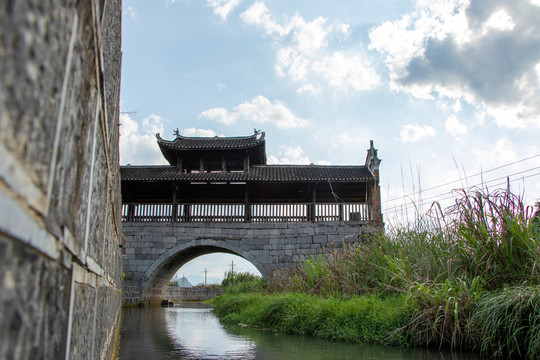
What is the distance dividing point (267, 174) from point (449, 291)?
12.7 meters

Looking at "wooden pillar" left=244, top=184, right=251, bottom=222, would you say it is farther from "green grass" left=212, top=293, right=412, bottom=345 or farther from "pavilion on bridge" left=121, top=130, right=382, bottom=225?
"green grass" left=212, top=293, right=412, bottom=345

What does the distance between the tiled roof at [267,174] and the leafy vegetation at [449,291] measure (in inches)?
369

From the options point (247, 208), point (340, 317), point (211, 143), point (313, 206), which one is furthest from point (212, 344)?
point (211, 143)

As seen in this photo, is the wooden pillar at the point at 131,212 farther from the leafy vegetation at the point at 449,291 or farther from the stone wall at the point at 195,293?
the stone wall at the point at 195,293

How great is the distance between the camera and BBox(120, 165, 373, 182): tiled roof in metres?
17.1

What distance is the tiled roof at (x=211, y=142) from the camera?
61.5 feet

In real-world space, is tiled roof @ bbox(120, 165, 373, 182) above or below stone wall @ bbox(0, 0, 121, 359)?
above

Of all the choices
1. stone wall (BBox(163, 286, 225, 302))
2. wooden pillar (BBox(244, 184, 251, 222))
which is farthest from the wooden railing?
stone wall (BBox(163, 286, 225, 302))

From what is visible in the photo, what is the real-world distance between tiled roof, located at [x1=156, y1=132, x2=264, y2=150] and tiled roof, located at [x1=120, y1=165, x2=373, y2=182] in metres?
1.09

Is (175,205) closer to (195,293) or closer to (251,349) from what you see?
(251,349)

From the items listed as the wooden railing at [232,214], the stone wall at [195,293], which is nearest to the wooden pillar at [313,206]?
the wooden railing at [232,214]

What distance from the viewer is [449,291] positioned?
5.40 meters

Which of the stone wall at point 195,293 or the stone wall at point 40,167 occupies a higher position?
the stone wall at point 40,167

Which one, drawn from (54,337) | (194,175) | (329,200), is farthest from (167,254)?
(54,337)
